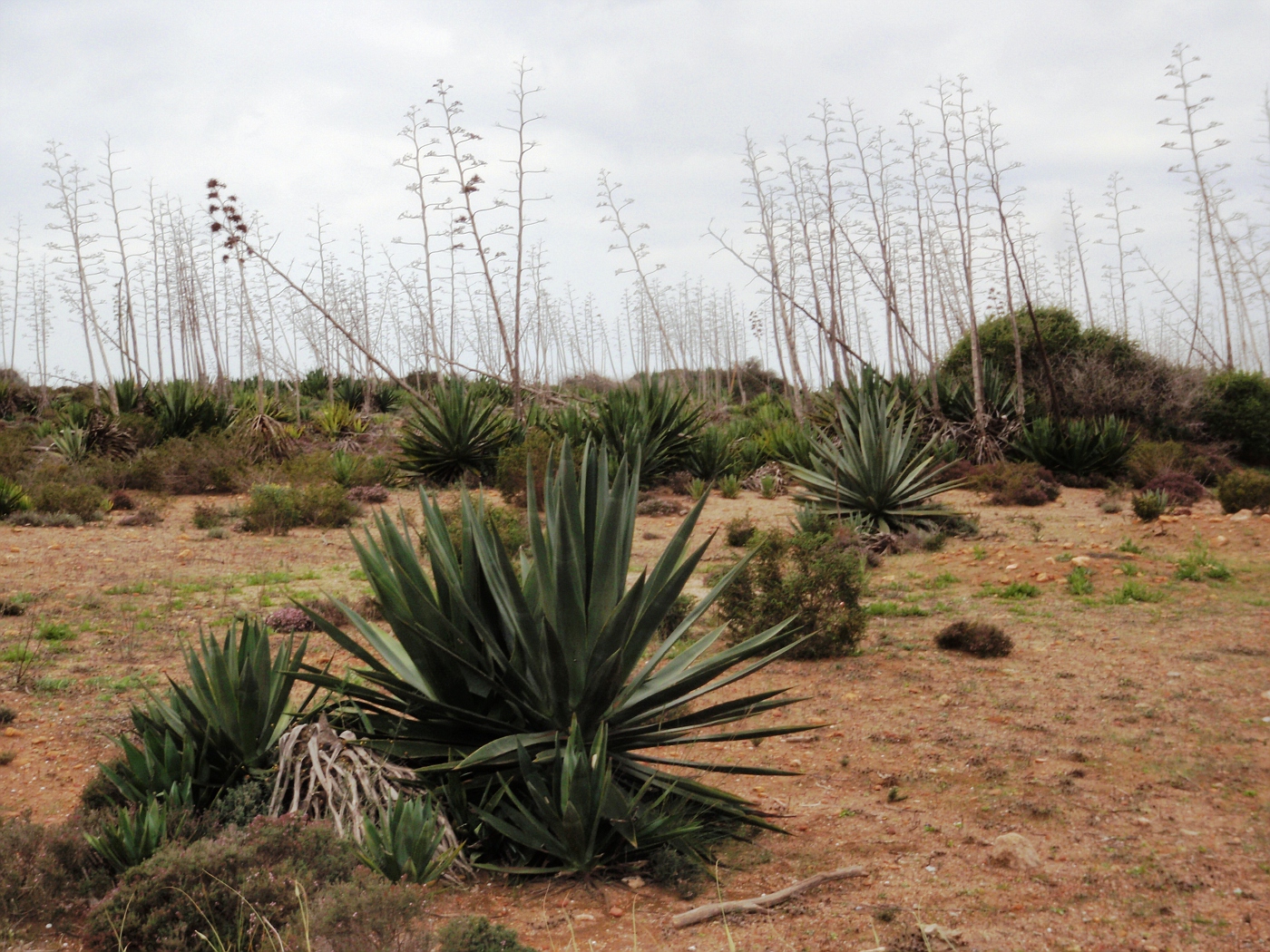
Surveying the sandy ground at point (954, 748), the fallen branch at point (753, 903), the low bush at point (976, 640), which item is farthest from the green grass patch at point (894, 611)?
the fallen branch at point (753, 903)

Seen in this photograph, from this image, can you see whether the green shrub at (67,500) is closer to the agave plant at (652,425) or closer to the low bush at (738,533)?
the agave plant at (652,425)

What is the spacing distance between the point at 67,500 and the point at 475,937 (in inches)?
428

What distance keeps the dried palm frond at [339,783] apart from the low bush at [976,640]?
4.29 m

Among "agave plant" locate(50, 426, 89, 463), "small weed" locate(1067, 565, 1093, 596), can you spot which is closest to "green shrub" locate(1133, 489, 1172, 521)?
"small weed" locate(1067, 565, 1093, 596)

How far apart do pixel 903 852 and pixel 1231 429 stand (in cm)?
1977

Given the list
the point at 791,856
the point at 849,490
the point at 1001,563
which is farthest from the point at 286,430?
the point at 791,856

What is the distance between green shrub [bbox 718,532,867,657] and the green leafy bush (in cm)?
999

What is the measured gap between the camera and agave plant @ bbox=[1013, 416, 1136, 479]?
15398mm

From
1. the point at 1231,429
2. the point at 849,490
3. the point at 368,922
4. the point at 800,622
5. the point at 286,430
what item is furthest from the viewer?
the point at 1231,429

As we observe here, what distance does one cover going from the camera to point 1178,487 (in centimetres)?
1381

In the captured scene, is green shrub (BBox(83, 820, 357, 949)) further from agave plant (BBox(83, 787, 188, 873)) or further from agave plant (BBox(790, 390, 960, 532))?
agave plant (BBox(790, 390, 960, 532))

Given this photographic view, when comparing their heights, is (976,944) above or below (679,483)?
below

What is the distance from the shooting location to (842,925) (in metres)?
2.82

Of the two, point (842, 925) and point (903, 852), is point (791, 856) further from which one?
point (842, 925)
